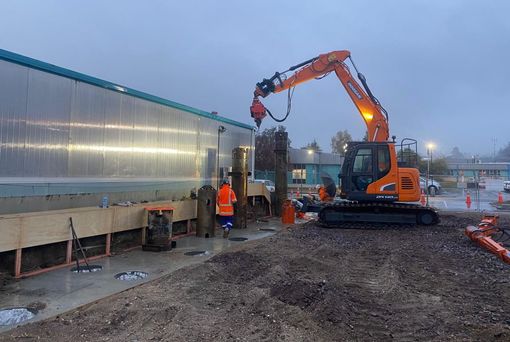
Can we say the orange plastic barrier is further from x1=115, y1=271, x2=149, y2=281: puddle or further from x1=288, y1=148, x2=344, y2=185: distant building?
x1=288, y1=148, x2=344, y2=185: distant building

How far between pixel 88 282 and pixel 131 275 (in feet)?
2.47

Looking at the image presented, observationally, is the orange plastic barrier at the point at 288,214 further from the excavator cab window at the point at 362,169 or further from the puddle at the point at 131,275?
the puddle at the point at 131,275

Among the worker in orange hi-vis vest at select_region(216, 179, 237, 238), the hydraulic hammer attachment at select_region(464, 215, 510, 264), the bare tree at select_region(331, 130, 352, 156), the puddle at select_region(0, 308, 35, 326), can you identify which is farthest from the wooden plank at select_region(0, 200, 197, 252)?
the bare tree at select_region(331, 130, 352, 156)

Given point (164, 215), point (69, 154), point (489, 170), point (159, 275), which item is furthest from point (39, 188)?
point (489, 170)

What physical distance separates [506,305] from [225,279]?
415 cm

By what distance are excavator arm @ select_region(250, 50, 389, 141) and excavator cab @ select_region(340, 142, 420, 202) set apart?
152 centimetres

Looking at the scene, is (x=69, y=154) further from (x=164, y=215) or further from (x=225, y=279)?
(x=225, y=279)

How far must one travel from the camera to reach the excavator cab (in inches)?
520

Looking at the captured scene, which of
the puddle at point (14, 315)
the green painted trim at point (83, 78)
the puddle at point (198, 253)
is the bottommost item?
the puddle at point (14, 315)

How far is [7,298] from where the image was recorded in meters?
5.80

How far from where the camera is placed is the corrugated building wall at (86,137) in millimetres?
7973

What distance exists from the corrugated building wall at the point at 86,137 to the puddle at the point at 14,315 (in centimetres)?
327

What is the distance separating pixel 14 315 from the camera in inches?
201

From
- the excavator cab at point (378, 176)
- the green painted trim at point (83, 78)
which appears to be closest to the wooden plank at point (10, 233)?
the green painted trim at point (83, 78)
